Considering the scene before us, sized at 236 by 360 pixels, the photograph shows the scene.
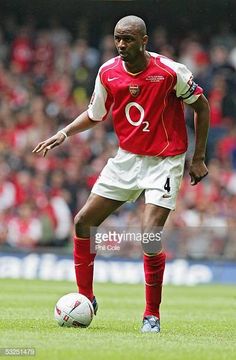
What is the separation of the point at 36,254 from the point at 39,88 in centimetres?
612

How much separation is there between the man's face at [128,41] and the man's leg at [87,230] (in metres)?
1.24

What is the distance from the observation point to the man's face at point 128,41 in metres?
→ 8.23

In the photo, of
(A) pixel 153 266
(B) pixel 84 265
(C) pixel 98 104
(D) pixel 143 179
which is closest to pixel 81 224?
(B) pixel 84 265

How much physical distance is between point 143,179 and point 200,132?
2.08ft

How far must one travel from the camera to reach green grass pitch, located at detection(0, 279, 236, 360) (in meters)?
6.76

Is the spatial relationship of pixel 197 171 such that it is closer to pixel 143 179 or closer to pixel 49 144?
pixel 143 179

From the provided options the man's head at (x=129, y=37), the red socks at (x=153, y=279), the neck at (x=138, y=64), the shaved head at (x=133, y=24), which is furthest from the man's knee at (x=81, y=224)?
the shaved head at (x=133, y=24)

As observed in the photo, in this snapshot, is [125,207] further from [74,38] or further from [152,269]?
[152,269]

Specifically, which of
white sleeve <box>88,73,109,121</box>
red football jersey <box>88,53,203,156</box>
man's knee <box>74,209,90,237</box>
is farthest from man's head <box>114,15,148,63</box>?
man's knee <box>74,209,90,237</box>

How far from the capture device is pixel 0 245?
18844 mm

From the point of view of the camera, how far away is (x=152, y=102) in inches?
333

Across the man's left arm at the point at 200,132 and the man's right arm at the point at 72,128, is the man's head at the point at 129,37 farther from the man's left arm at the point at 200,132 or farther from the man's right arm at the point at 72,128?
the man's right arm at the point at 72,128

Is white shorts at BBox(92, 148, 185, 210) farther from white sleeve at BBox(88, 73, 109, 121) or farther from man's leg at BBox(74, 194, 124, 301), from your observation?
white sleeve at BBox(88, 73, 109, 121)

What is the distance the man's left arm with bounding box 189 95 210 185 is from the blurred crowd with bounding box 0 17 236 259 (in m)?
8.81
